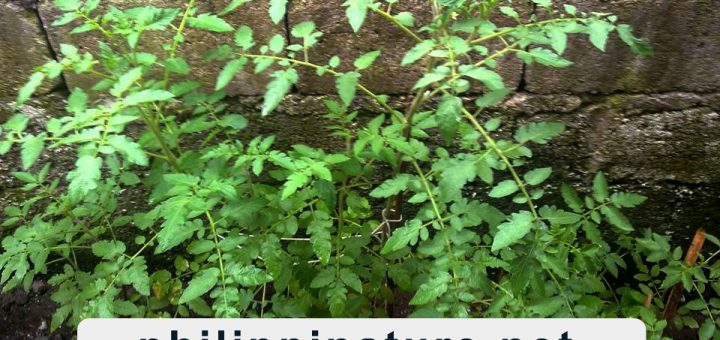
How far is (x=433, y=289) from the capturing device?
1.50 m

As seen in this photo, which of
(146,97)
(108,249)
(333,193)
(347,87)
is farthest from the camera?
(108,249)

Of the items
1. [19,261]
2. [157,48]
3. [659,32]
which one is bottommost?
[19,261]

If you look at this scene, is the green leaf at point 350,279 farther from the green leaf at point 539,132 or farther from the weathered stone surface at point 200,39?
the weathered stone surface at point 200,39

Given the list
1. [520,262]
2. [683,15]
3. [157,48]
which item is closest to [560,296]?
[520,262]

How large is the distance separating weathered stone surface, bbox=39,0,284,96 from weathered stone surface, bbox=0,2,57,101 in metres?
0.05

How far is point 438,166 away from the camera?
5.17 ft

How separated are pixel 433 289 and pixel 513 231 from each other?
0.77 ft

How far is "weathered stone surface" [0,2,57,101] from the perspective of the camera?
2.07 metres

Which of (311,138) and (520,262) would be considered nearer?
(520,262)

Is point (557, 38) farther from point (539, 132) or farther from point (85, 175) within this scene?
point (85, 175)

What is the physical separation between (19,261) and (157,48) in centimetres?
77

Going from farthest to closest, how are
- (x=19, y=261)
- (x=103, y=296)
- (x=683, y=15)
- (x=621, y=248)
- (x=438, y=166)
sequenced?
(x=621, y=248) < (x=683, y=15) < (x=19, y=261) < (x=103, y=296) < (x=438, y=166)

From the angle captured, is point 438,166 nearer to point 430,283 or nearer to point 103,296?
point 430,283

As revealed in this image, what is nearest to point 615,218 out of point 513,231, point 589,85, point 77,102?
point 513,231
